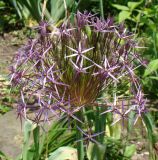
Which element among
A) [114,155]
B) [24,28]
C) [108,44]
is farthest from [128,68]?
[24,28]

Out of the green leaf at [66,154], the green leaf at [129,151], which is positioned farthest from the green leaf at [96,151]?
the green leaf at [129,151]

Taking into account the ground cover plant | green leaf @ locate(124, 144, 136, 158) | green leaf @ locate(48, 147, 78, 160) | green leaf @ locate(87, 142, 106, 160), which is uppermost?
the ground cover plant

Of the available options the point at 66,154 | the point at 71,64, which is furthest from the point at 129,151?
the point at 71,64

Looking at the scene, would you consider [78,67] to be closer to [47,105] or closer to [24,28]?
[47,105]

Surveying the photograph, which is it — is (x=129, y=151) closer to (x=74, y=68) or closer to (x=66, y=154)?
(x=66, y=154)

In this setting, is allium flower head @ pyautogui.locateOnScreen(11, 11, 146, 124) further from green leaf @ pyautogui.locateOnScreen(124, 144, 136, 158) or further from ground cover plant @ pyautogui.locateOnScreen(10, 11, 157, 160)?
green leaf @ pyautogui.locateOnScreen(124, 144, 136, 158)

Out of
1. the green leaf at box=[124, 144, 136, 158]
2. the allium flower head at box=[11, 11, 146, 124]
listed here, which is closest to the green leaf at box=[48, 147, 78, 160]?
the allium flower head at box=[11, 11, 146, 124]

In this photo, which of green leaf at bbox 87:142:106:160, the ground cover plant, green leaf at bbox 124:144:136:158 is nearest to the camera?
the ground cover plant

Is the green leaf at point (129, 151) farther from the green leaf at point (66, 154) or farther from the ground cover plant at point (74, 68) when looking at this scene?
the ground cover plant at point (74, 68)
